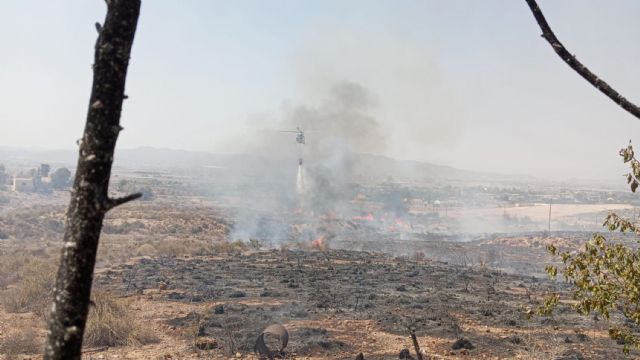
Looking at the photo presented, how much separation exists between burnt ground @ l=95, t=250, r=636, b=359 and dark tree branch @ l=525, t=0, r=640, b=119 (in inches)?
426

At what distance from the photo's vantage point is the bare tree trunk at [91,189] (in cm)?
244

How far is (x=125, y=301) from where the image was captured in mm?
17344

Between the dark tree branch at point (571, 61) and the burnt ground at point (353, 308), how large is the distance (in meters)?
10.8

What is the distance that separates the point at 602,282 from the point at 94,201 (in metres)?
4.57

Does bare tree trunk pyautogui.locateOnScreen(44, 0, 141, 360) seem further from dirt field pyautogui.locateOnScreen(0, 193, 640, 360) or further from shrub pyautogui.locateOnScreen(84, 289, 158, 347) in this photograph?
shrub pyautogui.locateOnScreen(84, 289, 158, 347)

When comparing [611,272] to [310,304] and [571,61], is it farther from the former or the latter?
[310,304]

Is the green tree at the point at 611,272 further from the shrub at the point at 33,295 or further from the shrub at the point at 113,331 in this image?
the shrub at the point at 33,295

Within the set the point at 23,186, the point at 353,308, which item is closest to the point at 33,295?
the point at 353,308

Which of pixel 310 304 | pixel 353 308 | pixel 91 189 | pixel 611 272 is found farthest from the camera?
pixel 310 304

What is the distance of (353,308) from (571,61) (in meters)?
16.4

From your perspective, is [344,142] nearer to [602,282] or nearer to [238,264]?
[238,264]

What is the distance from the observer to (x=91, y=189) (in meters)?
2.52

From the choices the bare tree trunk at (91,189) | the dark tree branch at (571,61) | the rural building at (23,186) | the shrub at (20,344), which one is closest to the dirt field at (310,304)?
the shrub at (20,344)

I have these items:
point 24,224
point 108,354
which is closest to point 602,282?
point 108,354
